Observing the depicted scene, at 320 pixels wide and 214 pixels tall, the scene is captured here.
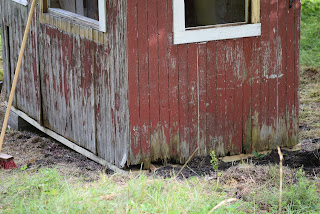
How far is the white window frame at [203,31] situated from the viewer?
21.3ft

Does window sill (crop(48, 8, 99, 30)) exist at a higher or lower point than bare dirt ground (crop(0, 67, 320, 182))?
higher

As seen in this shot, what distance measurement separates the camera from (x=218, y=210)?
16.6 feet

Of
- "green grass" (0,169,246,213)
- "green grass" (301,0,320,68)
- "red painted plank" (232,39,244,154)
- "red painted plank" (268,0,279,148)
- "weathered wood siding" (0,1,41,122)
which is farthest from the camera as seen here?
"green grass" (301,0,320,68)

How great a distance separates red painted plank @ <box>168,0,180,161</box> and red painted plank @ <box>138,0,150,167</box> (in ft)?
0.87

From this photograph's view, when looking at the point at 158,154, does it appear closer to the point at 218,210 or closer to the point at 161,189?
the point at 161,189

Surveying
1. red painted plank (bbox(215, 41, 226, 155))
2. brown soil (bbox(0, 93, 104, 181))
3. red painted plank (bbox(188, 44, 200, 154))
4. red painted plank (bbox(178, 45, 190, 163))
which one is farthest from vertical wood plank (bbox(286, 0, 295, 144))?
brown soil (bbox(0, 93, 104, 181))

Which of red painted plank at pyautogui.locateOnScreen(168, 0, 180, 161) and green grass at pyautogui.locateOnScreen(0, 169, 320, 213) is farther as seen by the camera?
red painted plank at pyautogui.locateOnScreen(168, 0, 180, 161)

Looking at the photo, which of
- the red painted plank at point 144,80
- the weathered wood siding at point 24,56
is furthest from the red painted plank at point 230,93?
the weathered wood siding at point 24,56

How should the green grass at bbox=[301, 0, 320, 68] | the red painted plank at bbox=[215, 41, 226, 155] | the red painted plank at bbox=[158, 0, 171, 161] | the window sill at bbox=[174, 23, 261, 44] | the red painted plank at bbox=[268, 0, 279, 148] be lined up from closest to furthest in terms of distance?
1. the red painted plank at bbox=[158, 0, 171, 161]
2. the window sill at bbox=[174, 23, 261, 44]
3. the red painted plank at bbox=[215, 41, 226, 155]
4. the red painted plank at bbox=[268, 0, 279, 148]
5. the green grass at bbox=[301, 0, 320, 68]

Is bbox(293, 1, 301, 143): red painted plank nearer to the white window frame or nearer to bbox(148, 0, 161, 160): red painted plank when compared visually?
the white window frame

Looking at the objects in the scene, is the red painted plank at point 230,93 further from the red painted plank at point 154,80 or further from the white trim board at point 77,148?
the white trim board at point 77,148

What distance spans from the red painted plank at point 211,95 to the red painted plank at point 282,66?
857 millimetres

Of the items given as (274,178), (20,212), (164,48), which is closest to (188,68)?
(164,48)

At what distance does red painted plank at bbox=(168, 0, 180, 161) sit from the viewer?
21.3 feet
